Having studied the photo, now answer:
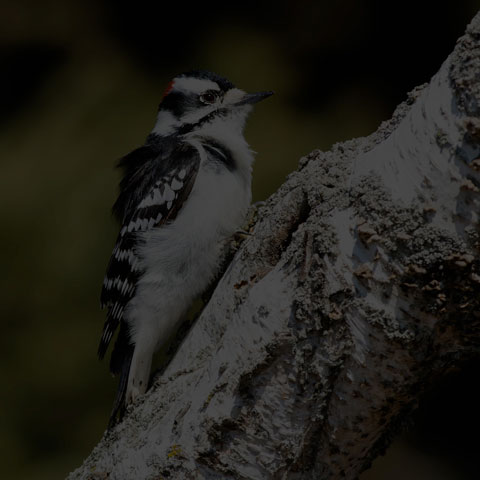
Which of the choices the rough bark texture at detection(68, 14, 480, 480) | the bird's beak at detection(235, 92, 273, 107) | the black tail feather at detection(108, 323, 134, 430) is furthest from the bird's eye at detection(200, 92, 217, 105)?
the rough bark texture at detection(68, 14, 480, 480)

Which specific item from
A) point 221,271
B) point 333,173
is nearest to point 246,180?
point 221,271

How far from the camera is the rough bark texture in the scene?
1293mm

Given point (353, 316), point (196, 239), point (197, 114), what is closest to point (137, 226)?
point (196, 239)

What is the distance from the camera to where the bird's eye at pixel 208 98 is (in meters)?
3.00

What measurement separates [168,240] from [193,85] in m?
0.86

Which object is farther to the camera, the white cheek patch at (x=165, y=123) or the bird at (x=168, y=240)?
the white cheek patch at (x=165, y=123)

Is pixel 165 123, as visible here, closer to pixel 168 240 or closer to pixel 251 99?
pixel 251 99

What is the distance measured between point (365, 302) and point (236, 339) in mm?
355

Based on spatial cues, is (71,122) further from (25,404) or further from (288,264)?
(288,264)

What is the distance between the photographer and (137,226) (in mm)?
2707

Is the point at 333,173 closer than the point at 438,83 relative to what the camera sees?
No

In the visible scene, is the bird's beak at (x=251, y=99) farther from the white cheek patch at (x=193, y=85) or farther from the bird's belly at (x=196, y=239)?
the bird's belly at (x=196, y=239)

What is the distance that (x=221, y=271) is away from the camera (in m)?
2.48

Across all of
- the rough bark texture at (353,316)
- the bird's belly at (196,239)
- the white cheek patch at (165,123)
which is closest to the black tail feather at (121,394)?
the bird's belly at (196,239)
